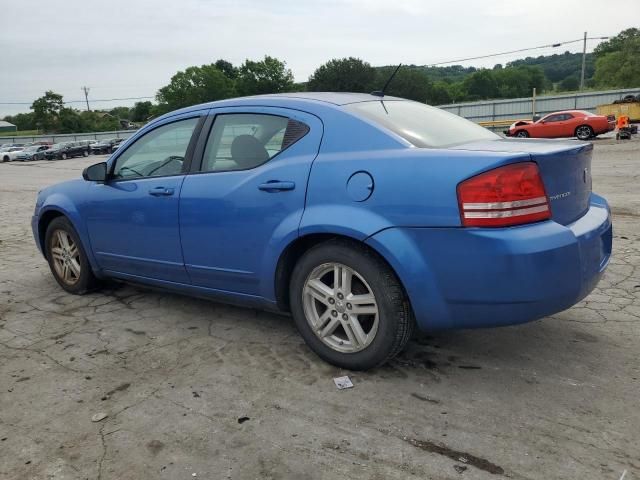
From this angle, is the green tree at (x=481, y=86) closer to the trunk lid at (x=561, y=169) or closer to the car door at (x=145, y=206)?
the car door at (x=145, y=206)

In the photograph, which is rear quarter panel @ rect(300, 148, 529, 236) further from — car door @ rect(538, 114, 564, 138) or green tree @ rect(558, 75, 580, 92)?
green tree @ rect(558, 75, 580, 92)

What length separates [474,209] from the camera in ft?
8.58

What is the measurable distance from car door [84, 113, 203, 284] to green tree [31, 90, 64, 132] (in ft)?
310

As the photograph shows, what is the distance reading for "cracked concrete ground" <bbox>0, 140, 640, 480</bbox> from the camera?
2369mm

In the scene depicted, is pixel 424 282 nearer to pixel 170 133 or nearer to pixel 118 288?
pixel 170 133

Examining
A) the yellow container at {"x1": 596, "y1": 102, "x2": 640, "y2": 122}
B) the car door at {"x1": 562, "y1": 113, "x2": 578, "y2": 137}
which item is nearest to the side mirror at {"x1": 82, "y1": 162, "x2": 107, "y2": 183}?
the car door at {"x1": 562, "y1": 113, "x2": 578, "y2": 137}

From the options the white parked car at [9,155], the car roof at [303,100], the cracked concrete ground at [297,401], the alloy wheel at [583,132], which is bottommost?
the white parked car at [9,155]

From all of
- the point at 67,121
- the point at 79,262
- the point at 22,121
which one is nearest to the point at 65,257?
the point at 79,262

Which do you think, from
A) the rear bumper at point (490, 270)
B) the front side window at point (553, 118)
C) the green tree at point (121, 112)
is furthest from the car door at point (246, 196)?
the green tree at point (121, 112)

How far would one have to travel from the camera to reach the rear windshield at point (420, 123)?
314 centimetres

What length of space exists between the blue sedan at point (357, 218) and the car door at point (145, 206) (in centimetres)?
1

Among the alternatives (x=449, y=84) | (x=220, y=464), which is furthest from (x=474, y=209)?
(x=449, y=84)

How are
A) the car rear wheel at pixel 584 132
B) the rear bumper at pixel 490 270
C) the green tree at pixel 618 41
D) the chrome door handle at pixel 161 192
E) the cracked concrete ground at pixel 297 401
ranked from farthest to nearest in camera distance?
the green tree at pixel 618 41
the car rear wheel at pixel 584 132
the chrome door handle at pixel 161 192
the rear bumper at pixel 490 270
the cracked concrete ground at pixel 297 401

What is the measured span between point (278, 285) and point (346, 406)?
883mm
